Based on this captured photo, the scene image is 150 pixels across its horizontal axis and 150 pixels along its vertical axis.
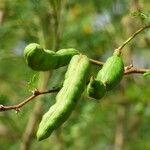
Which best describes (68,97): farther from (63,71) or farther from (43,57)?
(63,71)

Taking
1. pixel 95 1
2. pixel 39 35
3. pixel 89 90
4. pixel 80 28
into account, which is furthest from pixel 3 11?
pixel 89 90

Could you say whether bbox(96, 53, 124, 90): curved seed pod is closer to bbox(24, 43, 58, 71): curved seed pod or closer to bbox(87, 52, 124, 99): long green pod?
bbox(87, 52, 124, 99): long green pod

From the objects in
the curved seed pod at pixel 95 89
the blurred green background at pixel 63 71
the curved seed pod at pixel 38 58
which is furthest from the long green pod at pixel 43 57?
the blurred green background at pixel 63 71

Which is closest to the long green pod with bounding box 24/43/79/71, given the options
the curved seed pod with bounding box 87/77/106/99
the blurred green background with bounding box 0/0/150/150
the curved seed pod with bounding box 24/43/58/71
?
the curved seed pod with bounding box 24/43/58/71

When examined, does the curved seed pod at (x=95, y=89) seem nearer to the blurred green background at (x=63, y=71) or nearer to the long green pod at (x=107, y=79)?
the long green pod at (x=107, y=79)

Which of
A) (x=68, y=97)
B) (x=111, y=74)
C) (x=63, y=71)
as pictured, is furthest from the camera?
(x=63, y=71)

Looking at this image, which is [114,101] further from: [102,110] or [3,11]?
[3,11]

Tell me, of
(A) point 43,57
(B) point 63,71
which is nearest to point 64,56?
(A) point 43,57

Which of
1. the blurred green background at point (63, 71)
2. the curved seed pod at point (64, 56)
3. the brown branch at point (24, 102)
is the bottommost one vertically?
the blurred green background at point (63, 71)
